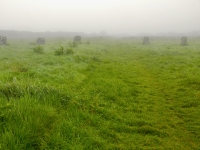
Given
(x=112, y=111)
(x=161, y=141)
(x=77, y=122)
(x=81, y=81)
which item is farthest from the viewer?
(x=81, y=81)

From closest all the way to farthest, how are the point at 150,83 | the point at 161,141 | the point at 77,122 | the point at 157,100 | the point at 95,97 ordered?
the point at 161,141, the point at 77,122, the point at 95,97, the point at 157,100, the point at 150,83

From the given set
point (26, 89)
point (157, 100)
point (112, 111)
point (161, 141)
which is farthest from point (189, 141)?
point (26, 89)

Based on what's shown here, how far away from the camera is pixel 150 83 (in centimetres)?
1209

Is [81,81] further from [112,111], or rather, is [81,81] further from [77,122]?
[77,122]

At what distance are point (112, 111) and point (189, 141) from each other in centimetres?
292

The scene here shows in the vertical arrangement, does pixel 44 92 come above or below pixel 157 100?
above

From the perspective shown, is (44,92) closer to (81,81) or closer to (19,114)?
(19,114)

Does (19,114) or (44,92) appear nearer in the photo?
(19,114)

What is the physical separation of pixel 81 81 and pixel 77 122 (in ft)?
17.6

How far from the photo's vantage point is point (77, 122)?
5.94 m

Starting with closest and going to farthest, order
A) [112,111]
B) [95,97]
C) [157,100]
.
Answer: [112,111]
[95,97]
[157,100]

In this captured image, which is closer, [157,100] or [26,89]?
[26,89]

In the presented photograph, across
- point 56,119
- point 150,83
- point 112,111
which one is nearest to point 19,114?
point 56,119

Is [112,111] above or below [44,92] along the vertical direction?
below
